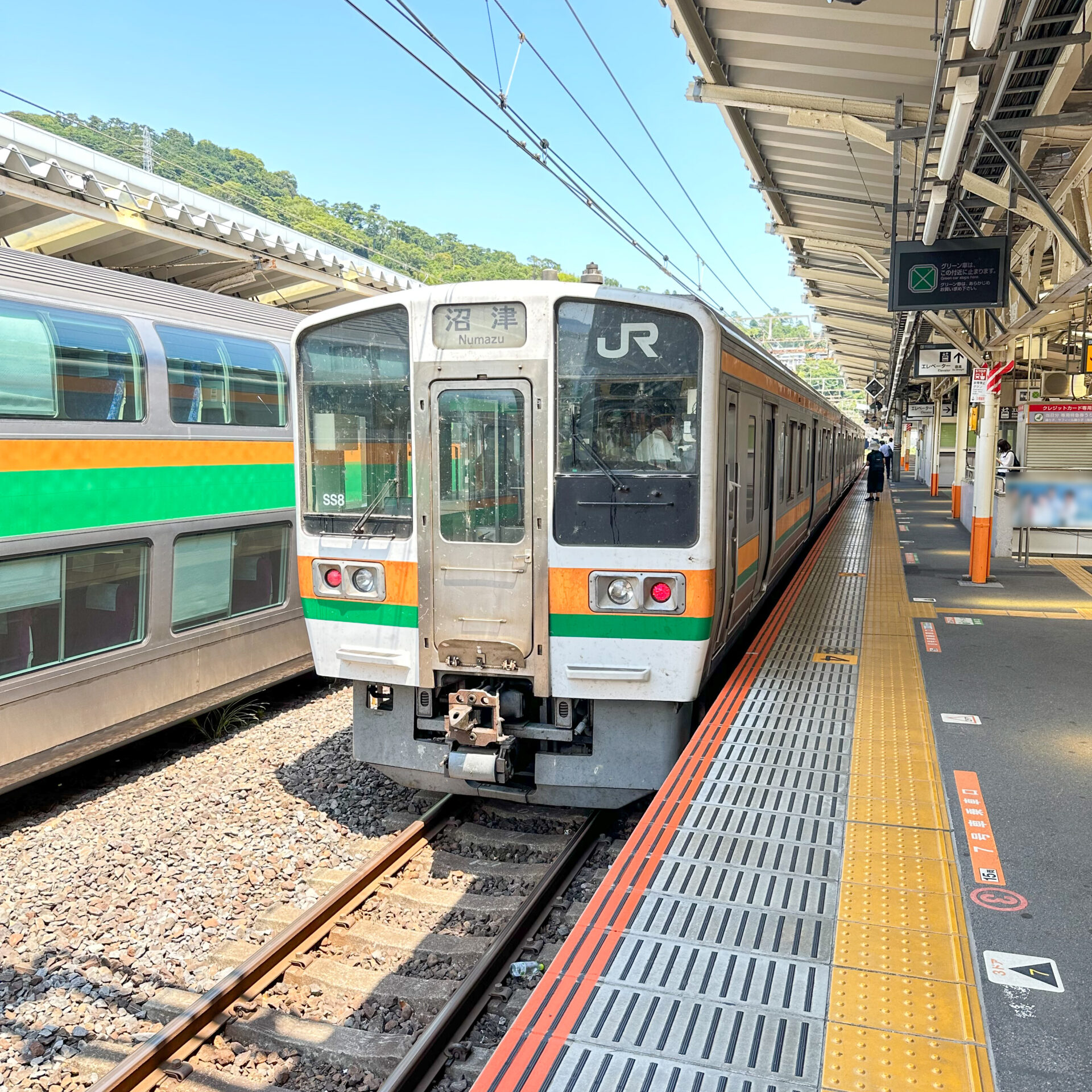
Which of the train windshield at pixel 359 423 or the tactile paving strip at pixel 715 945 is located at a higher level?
the train windshield at pixel 359 423

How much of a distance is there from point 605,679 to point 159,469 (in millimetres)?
3688

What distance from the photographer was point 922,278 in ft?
27.7

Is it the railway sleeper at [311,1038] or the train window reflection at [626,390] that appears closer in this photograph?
the railway sleeper at [311,1038]

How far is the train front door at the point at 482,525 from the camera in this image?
4.91 metres

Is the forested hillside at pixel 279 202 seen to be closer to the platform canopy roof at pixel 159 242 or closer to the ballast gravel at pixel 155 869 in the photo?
the platform canopy roof at pixel 159 242

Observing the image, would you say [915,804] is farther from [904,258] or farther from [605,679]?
[904,258]

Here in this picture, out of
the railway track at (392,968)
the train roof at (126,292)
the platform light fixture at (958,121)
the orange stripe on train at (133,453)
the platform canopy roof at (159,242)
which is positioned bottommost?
the railway track at (392,968)

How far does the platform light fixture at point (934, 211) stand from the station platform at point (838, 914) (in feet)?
12.1

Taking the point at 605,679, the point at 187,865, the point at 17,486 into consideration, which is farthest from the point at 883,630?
the point at 17,486

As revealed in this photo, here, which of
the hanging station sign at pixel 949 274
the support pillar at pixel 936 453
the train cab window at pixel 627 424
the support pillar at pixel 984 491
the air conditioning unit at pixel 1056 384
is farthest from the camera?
the support pillar at pixel 936 453

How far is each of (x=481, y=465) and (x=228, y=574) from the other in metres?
3.32

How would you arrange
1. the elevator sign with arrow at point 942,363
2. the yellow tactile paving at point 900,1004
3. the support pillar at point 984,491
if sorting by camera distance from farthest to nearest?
the elevator sign with arrow at point 942,363
the support pillar at point 984,491
the yellow tactile paving at point 900,1004

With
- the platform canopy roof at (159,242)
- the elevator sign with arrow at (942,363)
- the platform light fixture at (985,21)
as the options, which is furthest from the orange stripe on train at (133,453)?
the elevator sign with arrow at (942,363)

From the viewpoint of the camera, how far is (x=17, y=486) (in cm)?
544
